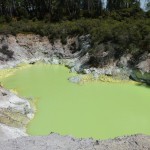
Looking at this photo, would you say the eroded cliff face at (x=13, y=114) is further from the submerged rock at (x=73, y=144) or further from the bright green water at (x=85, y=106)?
the submerged rock at (x=73, y=144)

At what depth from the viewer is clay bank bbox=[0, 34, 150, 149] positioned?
72.7ft

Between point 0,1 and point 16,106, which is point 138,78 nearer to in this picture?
point 16,106

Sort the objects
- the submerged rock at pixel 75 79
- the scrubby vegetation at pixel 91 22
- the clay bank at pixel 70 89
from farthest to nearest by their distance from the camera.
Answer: the scrubby vegetation at pixel 91 22
the submerged rock at pixel 75 79
the clay bank at pixel 70 89

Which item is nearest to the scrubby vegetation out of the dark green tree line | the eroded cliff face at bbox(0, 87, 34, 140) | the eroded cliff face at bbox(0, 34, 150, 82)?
the dark green tree line

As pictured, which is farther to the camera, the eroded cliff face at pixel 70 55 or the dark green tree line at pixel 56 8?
the dark green tree line at pixel 56 8

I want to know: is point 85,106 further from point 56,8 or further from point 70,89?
point 56,8

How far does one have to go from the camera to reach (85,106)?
27.3 m

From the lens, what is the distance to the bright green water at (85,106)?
23.2 m

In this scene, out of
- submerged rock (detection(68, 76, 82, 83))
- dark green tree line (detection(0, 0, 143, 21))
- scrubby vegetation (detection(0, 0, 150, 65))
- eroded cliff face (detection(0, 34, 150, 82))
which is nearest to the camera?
submerged rock (detection(68, 76, 82, 83))

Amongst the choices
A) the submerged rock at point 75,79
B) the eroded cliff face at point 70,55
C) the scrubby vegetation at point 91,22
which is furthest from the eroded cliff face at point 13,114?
the scrubby vegetation at point 91,22

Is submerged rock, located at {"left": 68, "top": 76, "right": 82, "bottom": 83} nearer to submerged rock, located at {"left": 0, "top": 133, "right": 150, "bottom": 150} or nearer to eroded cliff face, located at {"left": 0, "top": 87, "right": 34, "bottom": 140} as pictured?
eroded cliff face, located at {"left": 0, "top": 87, "right": 34, "bottom": 140}

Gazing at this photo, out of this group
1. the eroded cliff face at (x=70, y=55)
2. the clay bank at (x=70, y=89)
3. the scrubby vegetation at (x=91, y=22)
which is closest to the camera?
the clay bank at (x=70, y=89)

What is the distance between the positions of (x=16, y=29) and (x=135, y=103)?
23289mm

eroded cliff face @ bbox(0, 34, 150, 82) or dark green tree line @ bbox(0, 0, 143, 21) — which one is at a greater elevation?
dark green tree line @ bbox(0, 0, 143, 21)
